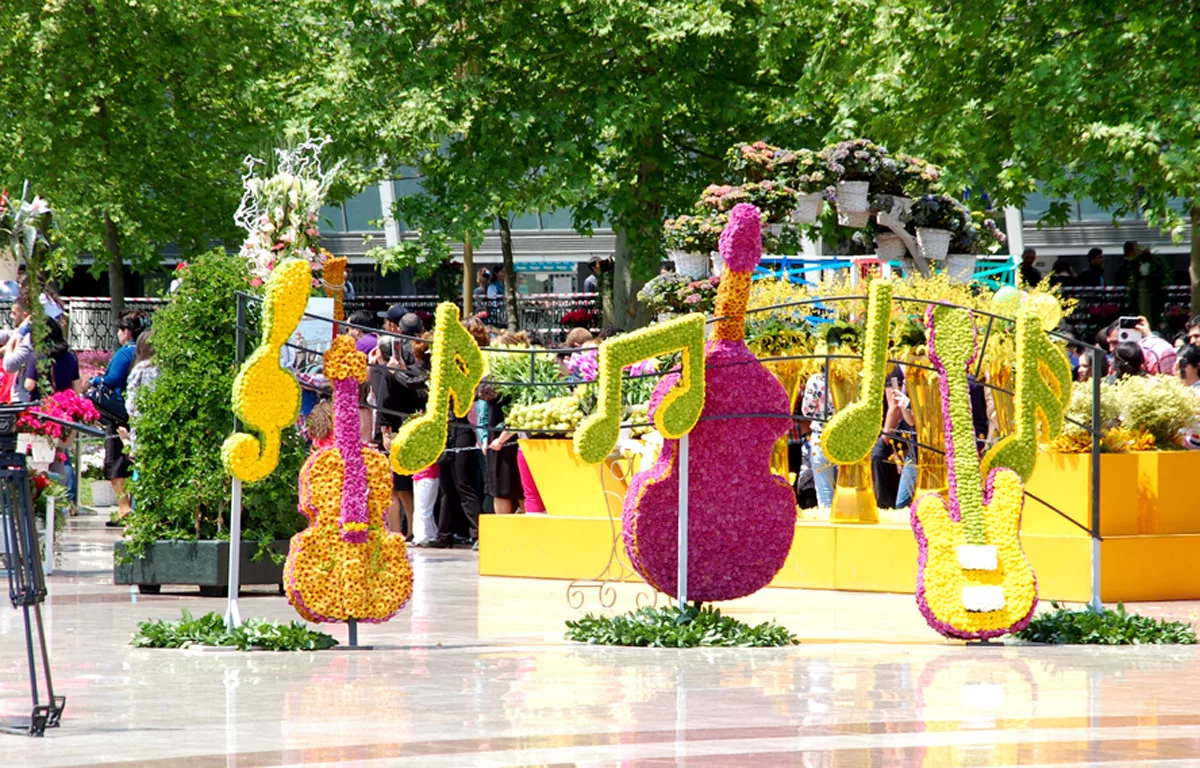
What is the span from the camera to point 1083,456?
43.7ft

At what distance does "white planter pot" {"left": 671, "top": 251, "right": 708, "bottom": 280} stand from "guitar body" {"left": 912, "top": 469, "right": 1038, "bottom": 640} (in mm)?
6202

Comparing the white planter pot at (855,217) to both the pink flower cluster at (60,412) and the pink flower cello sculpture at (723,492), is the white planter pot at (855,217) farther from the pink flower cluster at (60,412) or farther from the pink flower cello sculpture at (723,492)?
the pink flower cluster at (60,412)

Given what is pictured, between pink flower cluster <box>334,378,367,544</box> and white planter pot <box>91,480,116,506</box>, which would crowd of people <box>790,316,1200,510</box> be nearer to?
pink flower cluster <box>334,378,367,544</box>

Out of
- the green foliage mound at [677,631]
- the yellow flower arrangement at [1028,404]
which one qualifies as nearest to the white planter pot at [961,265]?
the yellow flower arrangement at [1028,404]

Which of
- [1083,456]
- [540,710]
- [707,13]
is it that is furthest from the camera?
[707,13]

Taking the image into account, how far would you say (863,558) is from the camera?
14.2 m

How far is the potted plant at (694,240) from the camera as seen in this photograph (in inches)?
666

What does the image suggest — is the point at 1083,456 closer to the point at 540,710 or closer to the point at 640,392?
the point at 640,392

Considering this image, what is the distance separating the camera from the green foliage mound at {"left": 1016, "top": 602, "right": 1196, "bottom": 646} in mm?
11289

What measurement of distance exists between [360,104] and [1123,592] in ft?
55.3

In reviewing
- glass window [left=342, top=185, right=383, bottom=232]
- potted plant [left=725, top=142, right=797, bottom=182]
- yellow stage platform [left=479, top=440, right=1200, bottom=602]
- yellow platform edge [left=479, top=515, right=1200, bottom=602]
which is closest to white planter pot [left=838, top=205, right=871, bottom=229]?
potted plant [left=725, top=142, right=797, bottom=182]

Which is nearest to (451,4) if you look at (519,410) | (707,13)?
(707,13)

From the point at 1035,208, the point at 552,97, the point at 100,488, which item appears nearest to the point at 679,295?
the point at 100,488

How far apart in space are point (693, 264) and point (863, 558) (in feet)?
12.4
